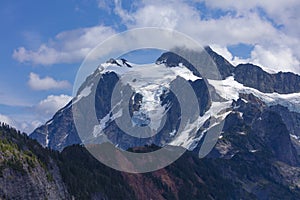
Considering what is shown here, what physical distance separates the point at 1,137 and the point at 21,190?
2726cm

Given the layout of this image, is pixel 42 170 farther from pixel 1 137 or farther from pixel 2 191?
pixel 2 191

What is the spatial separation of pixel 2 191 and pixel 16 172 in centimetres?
1071

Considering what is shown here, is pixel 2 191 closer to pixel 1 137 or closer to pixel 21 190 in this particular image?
pixel 21 190

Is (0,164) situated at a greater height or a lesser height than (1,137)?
lesser

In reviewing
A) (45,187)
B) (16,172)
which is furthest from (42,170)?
(16,172)

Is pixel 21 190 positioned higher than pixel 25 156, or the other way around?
pixel 25 156

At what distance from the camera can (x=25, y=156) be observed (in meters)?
191

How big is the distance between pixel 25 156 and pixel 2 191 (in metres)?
23.6

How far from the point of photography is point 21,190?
178 m

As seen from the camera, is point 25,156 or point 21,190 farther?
point 25,156

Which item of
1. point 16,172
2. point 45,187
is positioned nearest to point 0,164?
point 16,172

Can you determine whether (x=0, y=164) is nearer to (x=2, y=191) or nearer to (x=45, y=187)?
(x=2, y=191)

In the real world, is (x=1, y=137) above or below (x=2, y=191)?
above

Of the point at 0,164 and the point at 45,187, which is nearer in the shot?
the point at 0,164
